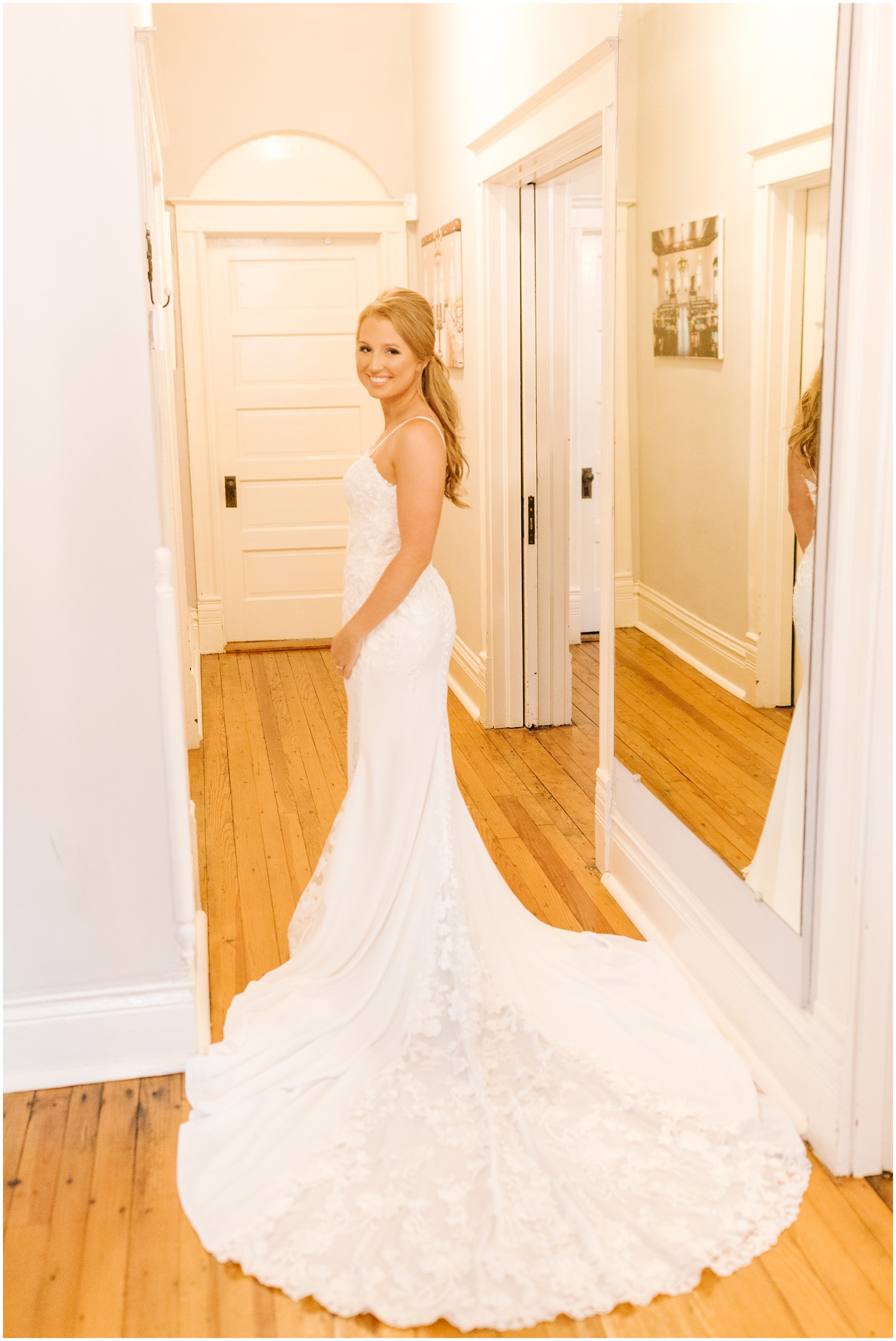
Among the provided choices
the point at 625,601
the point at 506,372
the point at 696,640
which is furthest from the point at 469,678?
the point at 696,640

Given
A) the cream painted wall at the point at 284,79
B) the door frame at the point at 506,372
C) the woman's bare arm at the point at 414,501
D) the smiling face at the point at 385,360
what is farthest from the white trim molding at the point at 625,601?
the cream painted wall at the point at 284,79

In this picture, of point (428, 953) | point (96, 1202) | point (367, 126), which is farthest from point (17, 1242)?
point (367, 126)

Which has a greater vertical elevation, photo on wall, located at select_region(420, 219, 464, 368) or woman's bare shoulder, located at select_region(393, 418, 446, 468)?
photo on wall, located at select_region(420, 219, 464, 368)

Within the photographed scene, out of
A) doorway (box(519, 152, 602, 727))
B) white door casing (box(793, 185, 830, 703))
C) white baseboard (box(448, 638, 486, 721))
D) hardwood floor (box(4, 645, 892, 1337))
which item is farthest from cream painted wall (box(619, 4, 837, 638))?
white baseboard (box(448, 638, 486, 721))

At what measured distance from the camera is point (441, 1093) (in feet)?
7.75

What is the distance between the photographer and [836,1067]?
2.12 metres

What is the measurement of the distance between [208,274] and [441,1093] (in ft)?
16.1

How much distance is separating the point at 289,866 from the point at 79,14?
7.65ft

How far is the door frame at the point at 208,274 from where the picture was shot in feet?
19.7

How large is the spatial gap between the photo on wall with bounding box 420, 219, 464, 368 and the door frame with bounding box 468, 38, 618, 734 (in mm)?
357

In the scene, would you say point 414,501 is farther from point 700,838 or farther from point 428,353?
point 700,838

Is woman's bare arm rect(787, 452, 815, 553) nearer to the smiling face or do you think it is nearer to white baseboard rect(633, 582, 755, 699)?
white baseboard rect(633, 582, 755, 699)

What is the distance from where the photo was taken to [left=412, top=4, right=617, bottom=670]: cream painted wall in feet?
11.9

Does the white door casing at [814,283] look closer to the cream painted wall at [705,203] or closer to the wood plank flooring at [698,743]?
the cream painted wall at [705,203]
